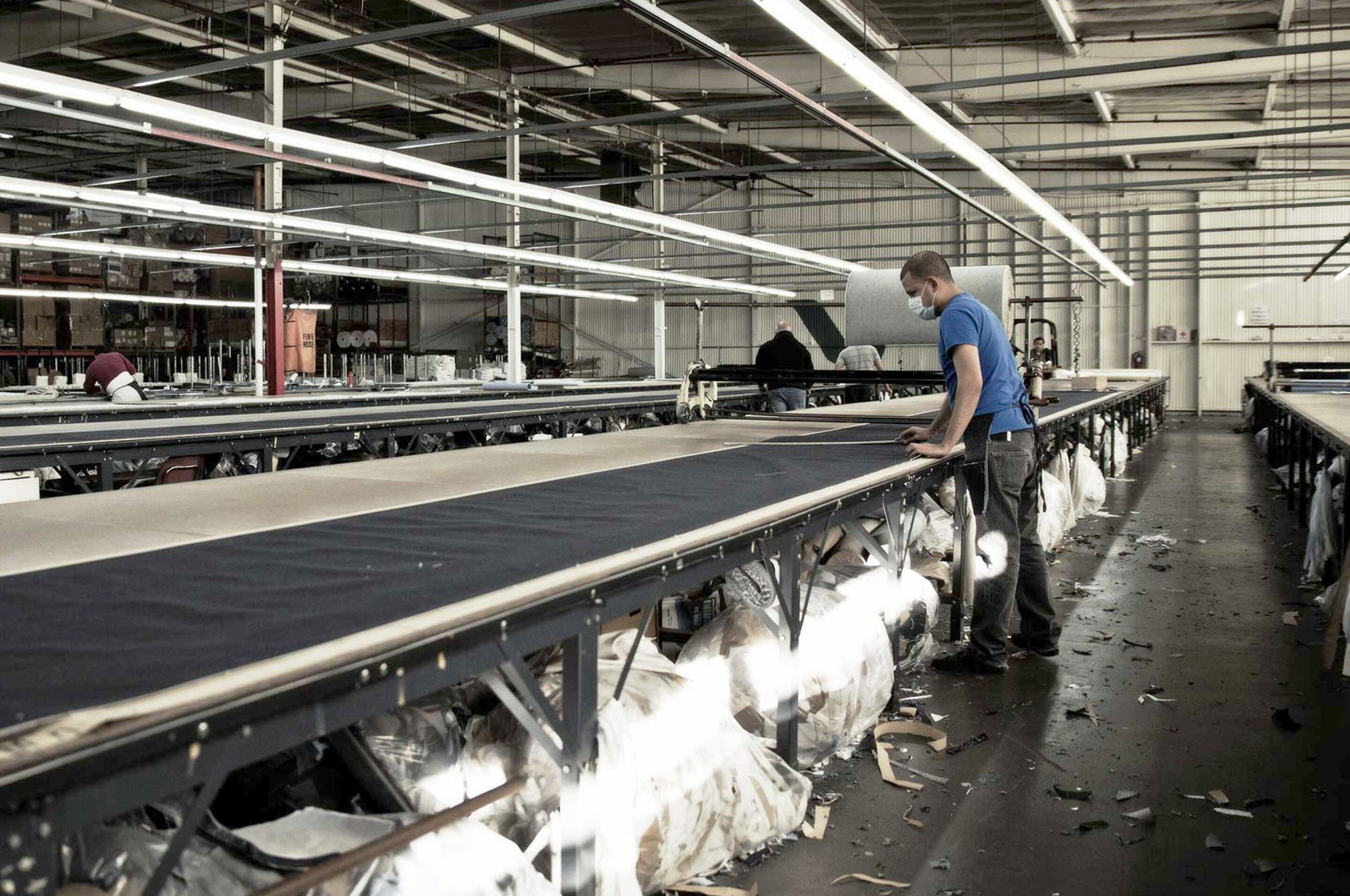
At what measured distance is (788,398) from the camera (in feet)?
34.3

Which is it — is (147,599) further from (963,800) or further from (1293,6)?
(1293,6)

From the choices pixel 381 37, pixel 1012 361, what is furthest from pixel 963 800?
pixel 381 37

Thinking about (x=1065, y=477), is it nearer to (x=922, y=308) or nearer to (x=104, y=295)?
(x=922, y=308)

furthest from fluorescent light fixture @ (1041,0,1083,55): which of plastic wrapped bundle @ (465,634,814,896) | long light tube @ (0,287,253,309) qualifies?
long light tube @ (0,287,253,309)

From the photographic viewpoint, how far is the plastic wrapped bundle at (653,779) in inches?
84.6

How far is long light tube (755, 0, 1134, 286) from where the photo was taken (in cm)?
404

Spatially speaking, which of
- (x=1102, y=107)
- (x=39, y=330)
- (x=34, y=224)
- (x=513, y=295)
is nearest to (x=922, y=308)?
(x=513, y=295)

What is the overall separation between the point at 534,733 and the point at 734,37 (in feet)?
35.6

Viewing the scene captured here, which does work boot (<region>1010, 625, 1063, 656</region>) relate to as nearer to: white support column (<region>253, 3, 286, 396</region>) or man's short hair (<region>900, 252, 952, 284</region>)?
man's short hair (<region>900, 252, 952, 284</region>)

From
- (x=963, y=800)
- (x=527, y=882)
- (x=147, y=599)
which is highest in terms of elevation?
(x=147, y=599)

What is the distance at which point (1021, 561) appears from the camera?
177 inches

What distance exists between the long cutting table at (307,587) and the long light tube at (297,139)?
2458 mm

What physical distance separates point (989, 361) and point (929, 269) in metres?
0.44

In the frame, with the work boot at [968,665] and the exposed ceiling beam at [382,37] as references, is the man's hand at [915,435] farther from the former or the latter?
the exposed ceiling beam at [382,37]
